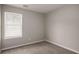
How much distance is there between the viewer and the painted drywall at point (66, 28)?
194 centimetres

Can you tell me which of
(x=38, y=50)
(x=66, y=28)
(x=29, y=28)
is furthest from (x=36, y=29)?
(x=66, y=28)

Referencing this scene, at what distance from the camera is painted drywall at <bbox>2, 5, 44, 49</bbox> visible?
5.49ft

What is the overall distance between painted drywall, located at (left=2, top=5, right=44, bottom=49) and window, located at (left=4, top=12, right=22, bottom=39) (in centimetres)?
11

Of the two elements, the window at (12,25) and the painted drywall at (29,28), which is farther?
the painted drywall at (29,28)

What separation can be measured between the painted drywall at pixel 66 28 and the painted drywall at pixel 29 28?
1.33ft

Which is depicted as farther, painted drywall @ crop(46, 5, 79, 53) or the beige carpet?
painted drywall @ crop(46, 5, 79, 53)

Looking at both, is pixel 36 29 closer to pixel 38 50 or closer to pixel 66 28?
pixel 38 50

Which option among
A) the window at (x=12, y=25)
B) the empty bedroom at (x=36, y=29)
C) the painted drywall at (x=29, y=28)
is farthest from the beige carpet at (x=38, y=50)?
the window at (x=12, y=25)

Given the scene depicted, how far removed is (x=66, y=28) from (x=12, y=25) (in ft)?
5.08

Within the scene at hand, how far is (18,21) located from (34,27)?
0.45m

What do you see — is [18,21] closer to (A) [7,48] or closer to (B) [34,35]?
(B) [34,35]

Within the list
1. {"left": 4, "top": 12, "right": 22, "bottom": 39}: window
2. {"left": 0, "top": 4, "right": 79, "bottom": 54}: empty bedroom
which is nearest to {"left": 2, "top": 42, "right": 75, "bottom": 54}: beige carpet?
{"left": 0, "top": 4, "right": 79, "bottom": 54}: empty bedroom

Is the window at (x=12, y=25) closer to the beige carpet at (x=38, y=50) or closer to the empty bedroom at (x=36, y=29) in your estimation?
the empty bedroom at (x=36, y=29)

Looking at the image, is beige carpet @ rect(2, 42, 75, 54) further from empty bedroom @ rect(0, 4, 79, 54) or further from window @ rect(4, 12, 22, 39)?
window @ rect(4, 12, 22, 39)
